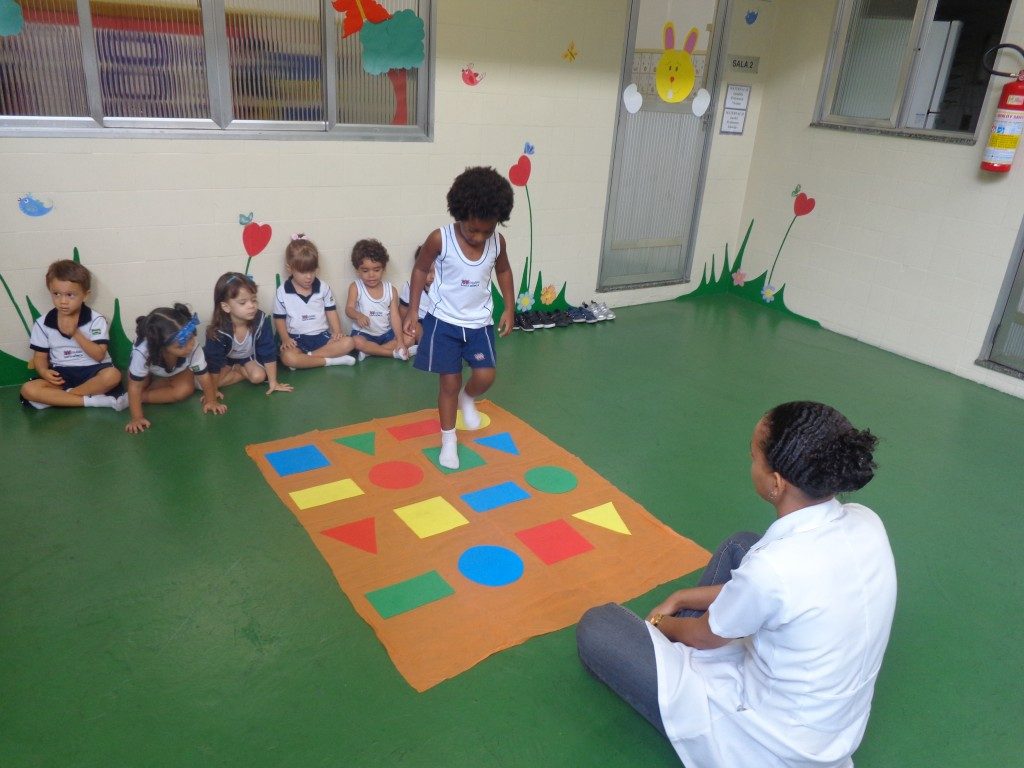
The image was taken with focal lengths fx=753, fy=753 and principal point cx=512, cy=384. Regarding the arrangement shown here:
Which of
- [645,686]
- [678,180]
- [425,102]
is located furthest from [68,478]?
[678,180]

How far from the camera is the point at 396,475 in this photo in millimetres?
3248

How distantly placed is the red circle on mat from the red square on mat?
58 cm

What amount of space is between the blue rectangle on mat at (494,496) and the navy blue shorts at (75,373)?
78.8 inches

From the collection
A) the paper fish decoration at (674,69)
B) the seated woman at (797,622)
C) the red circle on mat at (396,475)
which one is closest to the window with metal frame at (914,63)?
the paper fish decoration at (674,69)

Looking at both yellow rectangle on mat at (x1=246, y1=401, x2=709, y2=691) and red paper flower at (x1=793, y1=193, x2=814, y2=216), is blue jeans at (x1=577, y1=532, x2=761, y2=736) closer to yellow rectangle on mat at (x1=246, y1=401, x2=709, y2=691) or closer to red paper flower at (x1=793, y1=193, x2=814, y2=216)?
yellow rectangle on mat at (x1=246, y1=401, x2=709, y2=691)

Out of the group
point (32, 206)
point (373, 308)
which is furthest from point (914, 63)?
point (32, 206)

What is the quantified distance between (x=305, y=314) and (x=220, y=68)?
1.32 m

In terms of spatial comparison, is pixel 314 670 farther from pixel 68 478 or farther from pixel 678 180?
pixel 678 180

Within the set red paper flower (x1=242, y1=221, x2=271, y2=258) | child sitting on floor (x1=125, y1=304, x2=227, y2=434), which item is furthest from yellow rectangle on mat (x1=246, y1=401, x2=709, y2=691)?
red paper flower (x1=242, y1=221, x2=271, y2=258)

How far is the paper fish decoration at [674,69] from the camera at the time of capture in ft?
17.3

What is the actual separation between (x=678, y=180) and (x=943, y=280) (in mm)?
1988

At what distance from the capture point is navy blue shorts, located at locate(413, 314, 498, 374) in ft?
10.6

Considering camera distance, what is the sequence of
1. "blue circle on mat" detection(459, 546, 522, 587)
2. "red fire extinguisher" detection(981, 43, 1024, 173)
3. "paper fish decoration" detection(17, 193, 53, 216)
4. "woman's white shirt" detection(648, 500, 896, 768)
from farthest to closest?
"red fire extinguisher" detection(981, 43, 1024, 173)
"paper fish decoration" detection(17, 193, 53, 216)
"blue circle on mat" detection(459, 546, 522, 587)
"woman's white shirt" detection(648, 500, 896, 768)

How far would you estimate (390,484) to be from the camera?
3.18m
